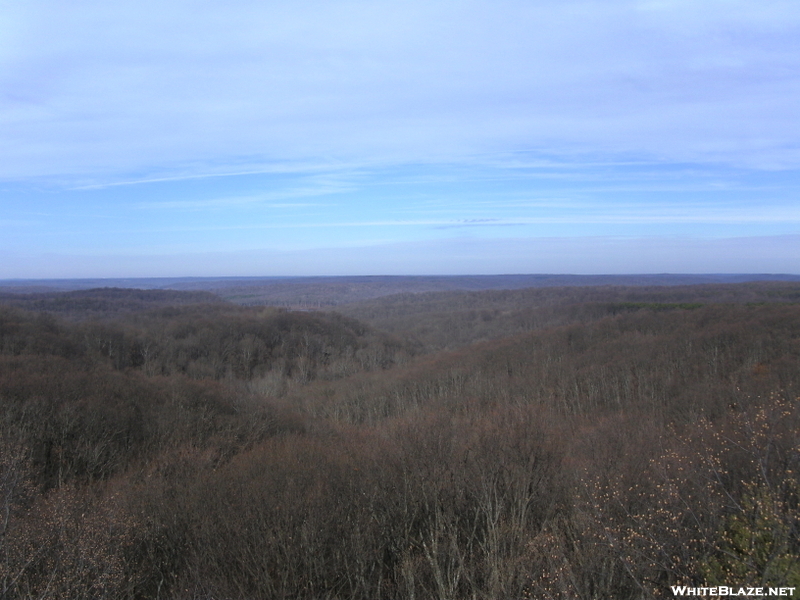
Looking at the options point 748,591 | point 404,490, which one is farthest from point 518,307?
point 748,591

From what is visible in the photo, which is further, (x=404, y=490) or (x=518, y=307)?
(x=518, y=307)

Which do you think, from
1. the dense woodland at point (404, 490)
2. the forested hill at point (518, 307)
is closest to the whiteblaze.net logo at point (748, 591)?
the dense woodland at point (404, 490)

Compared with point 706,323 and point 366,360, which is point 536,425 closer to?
point 706,323

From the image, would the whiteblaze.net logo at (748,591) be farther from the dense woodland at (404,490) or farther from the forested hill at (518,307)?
the forested hill at (518,307)

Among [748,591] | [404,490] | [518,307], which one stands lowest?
[518,307]

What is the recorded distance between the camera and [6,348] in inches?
1916

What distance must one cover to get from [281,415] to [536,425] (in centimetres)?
1848

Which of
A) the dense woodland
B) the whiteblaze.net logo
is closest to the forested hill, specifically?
the dense woodland

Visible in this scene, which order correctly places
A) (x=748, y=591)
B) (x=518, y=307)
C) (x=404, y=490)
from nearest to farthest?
1. (x=748, y=591)
2. (x=404, y=490)
3. (x=518, y=307)

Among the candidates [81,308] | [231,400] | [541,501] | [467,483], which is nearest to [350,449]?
[467,483]

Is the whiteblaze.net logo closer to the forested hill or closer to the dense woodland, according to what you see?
the dense woodland

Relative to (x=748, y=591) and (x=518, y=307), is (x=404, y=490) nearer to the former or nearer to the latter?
(x=748, y=591)

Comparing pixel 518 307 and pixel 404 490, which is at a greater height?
pixel 404 490

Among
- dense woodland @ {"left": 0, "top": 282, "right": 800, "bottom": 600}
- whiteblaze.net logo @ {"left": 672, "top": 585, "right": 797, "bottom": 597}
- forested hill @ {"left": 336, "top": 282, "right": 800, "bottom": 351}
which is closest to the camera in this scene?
whiteblaze.net logo @ {"left": 672, "top": 585, "right": 797, "bottom": 597}
